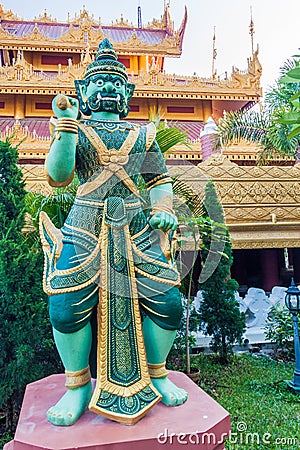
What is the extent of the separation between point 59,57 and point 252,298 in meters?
11.2

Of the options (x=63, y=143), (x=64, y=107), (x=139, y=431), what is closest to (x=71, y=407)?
(x=139, y=431)

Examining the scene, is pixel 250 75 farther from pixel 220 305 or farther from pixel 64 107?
pixel 64 107

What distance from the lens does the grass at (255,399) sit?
294cm

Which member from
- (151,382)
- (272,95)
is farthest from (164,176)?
(272,95)

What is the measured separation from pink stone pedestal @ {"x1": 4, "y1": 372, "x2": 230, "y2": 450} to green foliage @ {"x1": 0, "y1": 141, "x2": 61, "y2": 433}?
1161mm

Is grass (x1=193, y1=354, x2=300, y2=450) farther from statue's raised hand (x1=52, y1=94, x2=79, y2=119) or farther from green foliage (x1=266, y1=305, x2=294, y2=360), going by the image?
statue's raised hand (x1=52, y1=94, x2=79, y2=119)

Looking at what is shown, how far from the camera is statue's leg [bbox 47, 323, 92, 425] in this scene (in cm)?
177

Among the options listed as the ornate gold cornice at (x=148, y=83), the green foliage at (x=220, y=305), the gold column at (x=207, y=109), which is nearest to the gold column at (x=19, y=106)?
the ornate gold cornice at (x=148, y=83)

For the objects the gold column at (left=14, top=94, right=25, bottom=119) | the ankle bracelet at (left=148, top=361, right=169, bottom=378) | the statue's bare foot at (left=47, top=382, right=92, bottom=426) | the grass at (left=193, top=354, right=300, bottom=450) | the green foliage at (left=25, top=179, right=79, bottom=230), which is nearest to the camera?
the statue's bare foot at (left=47, top=382, right=92, bottom=426)

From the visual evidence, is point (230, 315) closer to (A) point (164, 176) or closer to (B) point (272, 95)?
(A) point (164, 176)

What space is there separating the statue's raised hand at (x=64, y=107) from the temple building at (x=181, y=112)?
323cm

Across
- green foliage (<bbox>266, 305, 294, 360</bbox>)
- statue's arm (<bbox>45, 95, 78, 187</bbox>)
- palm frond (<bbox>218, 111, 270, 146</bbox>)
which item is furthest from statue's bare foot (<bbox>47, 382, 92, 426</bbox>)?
palm frond (<bbox>218, 111, 270, 146</bbox>)
